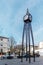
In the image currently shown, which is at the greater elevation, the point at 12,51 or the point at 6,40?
the point at 6,40

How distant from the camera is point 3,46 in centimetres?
8756

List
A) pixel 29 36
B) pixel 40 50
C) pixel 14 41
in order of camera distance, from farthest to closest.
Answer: pixel 40 50, pixel 14 41, pixel 29 36

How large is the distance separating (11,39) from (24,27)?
42.7 m

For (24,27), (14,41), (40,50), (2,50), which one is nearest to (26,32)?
(24,27)

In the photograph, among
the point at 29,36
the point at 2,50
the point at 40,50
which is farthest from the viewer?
the point at 40,50

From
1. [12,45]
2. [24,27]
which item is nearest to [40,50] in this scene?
[12,45]

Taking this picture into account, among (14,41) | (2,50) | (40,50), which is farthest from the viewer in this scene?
(40,50)

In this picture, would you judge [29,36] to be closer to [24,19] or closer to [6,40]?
[24,19]

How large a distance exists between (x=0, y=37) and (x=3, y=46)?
4.53m

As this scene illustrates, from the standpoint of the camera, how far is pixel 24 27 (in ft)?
117

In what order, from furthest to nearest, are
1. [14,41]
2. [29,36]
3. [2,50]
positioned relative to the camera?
[2,50]
[14,41]
[29,36]

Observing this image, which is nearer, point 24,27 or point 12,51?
point 24,27

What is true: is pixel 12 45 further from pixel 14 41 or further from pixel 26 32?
pixel 26 32

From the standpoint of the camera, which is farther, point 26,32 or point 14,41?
point 14,41
